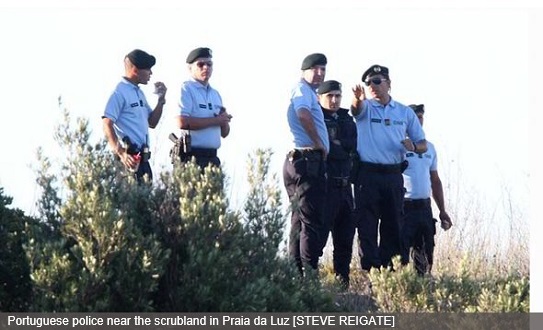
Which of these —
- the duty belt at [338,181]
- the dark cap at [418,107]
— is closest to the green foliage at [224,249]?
the duty belt at [338,181]

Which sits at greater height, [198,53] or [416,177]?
→ [198,53]

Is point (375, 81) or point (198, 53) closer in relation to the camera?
point (198, 53)

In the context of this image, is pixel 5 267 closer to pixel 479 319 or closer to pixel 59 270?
pixel 59 270

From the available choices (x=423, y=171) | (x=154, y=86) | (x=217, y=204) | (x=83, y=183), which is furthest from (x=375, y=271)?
(x=423, y=171)

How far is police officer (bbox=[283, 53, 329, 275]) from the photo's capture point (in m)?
9.30

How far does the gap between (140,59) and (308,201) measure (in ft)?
5.79

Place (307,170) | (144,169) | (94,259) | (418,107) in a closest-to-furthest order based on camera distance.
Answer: (94,259) < (144,169) < (307,170) < (418,107)

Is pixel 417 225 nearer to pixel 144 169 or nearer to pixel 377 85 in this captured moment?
pixel 377 85

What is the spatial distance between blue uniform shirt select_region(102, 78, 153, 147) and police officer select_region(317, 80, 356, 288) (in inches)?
62.1

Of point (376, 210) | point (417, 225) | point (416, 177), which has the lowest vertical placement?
point (417, 225)

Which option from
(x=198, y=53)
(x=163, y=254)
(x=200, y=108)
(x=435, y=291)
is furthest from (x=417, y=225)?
(x=163, y=254)

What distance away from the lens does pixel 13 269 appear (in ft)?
22.3

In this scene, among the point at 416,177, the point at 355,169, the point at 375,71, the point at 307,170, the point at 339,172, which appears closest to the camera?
the point at 307,170

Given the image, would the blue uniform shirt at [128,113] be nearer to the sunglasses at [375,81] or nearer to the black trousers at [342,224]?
the black trousers at [342,224]
